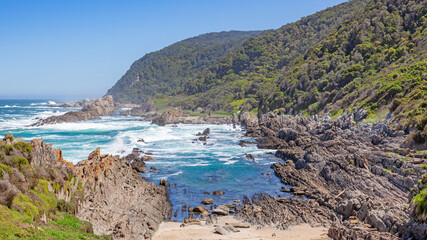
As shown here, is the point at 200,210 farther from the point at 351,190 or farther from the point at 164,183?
the point at 351,190

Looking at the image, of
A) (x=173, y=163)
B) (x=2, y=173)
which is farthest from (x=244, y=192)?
(x=2, y=173)

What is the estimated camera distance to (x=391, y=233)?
26.6m

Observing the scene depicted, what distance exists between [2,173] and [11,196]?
2.61m

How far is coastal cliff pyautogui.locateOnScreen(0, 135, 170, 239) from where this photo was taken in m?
21.2

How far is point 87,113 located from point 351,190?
107 meters

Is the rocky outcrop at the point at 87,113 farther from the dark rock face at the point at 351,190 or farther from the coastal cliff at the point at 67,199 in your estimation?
the coastal cliff at the point at 67,199

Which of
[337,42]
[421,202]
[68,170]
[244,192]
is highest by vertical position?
[337,42]

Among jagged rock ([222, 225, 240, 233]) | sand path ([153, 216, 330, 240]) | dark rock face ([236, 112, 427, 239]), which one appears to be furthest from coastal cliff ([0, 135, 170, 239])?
dark rock face ([236, 112, 427, 239])

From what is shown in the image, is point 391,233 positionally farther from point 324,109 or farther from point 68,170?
point 324,109

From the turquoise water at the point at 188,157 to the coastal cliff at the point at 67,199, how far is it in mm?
4661

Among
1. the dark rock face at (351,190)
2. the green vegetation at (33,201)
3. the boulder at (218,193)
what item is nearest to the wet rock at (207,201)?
the boulder at (218,193)

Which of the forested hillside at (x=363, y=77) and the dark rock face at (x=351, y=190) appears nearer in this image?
the dark rock face at (x=351, y=190)

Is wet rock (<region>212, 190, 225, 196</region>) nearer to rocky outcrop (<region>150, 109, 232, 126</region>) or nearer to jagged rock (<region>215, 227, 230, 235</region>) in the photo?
jagged rock (<region>215, 227, 230, 235</region>)

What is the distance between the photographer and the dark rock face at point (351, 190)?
28.0 m
